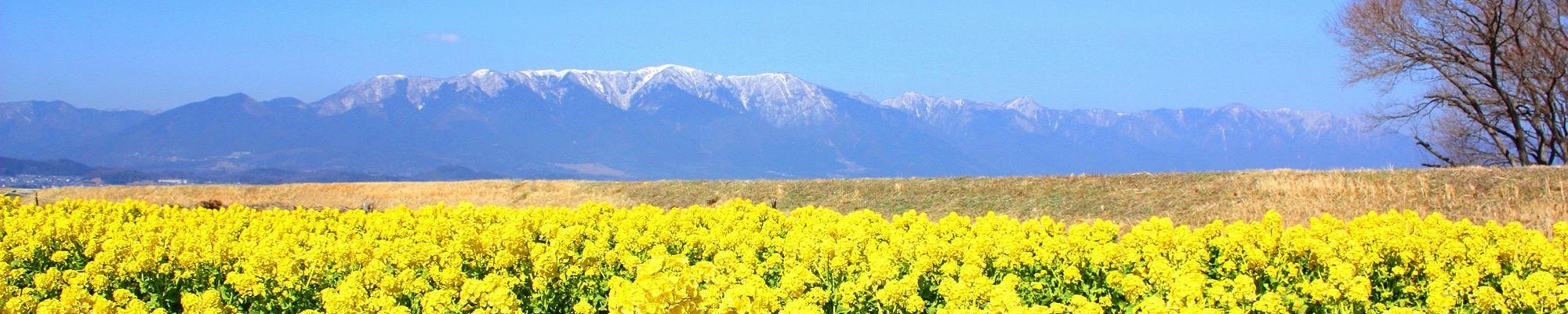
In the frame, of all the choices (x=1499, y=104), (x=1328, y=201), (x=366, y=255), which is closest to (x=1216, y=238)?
(x=366, y=255)

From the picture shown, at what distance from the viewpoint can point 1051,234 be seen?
13.8 meters

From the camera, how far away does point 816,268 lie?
10203mm

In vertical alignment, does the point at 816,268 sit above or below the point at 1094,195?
below

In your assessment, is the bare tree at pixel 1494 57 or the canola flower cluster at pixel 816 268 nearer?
the canola flower cluster at pixel 816 268

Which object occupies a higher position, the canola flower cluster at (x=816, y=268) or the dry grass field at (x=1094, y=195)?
the dry grass field at (x=1094, y=195)

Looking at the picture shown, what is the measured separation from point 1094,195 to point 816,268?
1882 centimetres

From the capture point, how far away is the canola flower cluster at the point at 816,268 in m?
7.97

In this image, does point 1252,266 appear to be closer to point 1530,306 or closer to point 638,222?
point 1530,306

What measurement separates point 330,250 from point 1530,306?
1042 centimetres

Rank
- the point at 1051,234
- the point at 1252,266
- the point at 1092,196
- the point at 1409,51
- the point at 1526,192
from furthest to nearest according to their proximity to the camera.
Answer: the point at 1409,51, the point at 1092,196, the point at 1526,192, the point at 1051,234, the point at 1252,266

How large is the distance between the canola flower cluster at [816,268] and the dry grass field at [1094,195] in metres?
9.45

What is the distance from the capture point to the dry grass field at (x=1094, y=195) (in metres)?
22.2

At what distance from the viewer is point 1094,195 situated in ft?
90.1

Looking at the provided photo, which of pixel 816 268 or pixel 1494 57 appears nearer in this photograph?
pixel 816 268
